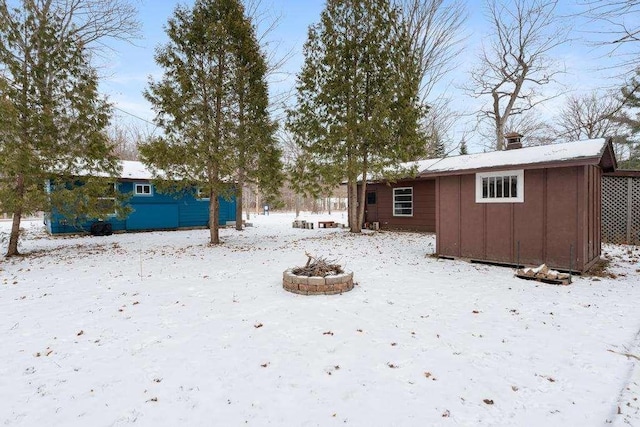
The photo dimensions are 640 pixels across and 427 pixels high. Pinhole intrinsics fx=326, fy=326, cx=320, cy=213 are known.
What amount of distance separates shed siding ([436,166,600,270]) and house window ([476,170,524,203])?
4.6 inches

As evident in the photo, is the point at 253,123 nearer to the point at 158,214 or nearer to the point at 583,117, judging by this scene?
the point at 158,214

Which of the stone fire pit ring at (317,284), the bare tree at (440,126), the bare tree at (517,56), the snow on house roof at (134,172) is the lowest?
the stone fire pit ring at (317,284)

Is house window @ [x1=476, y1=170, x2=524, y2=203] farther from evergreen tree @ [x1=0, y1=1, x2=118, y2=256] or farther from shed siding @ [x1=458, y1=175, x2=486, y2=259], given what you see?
evergreen tree @ [x1=0, y1=1, x2=118, y2=256]

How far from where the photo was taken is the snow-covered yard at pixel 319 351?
103 inches

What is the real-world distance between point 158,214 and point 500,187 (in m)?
15.7

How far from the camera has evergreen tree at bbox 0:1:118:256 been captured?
30.1 ft

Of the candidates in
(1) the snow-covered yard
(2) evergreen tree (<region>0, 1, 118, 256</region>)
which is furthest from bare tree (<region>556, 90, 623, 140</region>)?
(2) evergreen tree (<region>0, 1, 118, 256</region>)

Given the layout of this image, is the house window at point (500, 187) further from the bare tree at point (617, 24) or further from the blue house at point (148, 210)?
the blue house at point (148, 210)

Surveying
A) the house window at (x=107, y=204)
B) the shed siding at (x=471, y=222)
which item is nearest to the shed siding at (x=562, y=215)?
the shed siding at (x=471, y=222)

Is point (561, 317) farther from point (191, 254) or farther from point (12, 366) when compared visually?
point (191, 254)

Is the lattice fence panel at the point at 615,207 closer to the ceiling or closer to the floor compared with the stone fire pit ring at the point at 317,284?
closer to the ceiling

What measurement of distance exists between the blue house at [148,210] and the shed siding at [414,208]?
7.37m

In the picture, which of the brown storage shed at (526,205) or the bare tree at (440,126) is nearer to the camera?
the brown storage shed at (526,205)

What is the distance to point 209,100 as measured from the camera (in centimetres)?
1127
